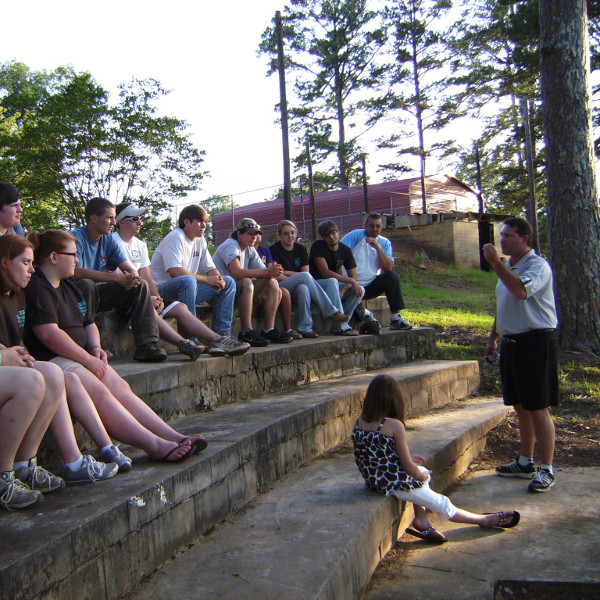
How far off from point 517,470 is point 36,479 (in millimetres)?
3428

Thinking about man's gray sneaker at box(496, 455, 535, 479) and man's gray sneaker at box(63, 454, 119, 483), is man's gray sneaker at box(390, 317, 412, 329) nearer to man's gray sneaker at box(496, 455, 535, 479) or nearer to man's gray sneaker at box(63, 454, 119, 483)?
man's gray sneaker at box(496, 455, 535, 479)

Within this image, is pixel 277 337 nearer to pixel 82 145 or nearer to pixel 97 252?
pixel 97 252

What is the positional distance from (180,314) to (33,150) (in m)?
14.3

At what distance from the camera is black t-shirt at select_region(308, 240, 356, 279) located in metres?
7.24

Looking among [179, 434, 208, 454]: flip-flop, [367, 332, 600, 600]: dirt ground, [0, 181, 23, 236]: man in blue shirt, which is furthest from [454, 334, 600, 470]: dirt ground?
[0, 181, 23, 236]: man in blue shirt

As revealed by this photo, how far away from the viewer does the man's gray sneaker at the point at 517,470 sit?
4.57m

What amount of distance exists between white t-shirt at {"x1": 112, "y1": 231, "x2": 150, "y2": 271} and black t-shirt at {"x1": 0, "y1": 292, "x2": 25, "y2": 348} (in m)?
2.20

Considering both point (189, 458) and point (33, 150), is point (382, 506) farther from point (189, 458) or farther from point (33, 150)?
point (33, 150)

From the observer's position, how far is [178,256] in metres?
5.52

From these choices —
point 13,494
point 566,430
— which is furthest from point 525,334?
point 13,494

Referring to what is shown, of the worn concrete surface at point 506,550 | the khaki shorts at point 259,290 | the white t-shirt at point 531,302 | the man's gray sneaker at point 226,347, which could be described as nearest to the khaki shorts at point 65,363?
the man's gray sneaker at point 226,347

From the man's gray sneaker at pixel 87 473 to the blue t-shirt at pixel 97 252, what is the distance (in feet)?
7.63

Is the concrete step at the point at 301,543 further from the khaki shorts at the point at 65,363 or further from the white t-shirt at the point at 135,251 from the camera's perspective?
the white t-shirt at the point at 135,251

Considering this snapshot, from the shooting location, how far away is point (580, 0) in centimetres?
789
